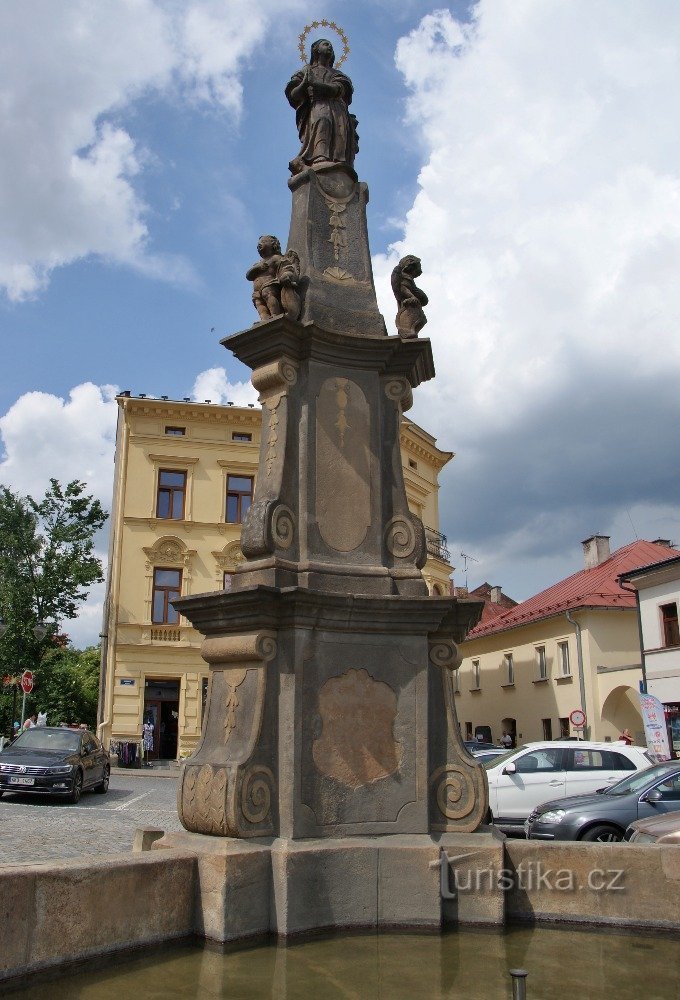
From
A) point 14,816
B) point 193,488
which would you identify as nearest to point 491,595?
point 193,488

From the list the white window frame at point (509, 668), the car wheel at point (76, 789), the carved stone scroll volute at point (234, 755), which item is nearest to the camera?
the carved stone scroll volute at point (234, 755)

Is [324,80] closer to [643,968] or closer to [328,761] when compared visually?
[328,761]

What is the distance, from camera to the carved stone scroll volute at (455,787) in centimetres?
656

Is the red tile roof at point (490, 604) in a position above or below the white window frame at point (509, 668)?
above

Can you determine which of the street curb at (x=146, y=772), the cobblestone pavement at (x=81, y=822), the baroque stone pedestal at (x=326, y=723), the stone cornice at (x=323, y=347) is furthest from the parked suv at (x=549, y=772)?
the street curb at (x=146, y=772)

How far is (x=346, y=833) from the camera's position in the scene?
20.7ft

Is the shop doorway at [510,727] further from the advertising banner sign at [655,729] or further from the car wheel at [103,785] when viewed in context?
the car wheel at [103,785]

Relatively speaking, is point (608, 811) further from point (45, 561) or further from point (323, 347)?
point (45, 561)

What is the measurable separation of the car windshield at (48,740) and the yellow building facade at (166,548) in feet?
38.2

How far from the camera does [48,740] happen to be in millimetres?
18812

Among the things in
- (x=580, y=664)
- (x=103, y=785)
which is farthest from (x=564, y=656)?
(x=103, y=785)

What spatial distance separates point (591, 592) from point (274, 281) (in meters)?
29.2

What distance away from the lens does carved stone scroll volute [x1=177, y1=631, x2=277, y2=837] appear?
6.04 meters

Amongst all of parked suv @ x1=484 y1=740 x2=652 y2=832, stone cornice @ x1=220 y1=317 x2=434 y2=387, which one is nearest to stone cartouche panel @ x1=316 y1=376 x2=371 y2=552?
stone cornice @ x1=220 y1=317 x2=434 y2=387
